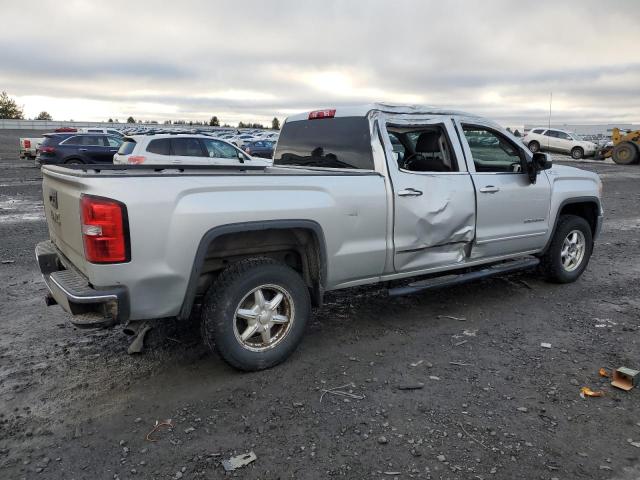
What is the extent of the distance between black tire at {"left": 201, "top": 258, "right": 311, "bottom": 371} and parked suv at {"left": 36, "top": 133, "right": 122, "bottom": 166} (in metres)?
19.3

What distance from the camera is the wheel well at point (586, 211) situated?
6169 mm

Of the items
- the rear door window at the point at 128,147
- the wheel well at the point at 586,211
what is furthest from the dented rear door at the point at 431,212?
the rear door window at the point at 128,147

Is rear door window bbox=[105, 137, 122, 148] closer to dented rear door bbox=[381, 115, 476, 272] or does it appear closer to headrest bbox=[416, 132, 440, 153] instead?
headrest bbox=[416, 132, 440, 153]

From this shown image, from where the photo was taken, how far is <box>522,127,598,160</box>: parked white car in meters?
32.9

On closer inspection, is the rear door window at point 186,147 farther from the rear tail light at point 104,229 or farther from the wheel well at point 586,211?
the rear tail light at point 104,229

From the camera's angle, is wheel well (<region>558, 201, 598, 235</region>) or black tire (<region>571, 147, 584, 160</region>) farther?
black tire (<region>571, 147, 584, 160</region>)

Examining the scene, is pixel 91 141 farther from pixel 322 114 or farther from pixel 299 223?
pixel 299 223

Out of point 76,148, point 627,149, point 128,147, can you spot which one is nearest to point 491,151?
point 128,147

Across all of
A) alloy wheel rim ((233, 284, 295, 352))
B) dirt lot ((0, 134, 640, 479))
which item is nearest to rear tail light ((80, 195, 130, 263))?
alloy wheel rim ((233, 284, 295, 352))

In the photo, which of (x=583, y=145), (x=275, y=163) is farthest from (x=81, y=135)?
(x=583, y=145)

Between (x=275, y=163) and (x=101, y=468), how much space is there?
3.63 metres

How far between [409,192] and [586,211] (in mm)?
3168

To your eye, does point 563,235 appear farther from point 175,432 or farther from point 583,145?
point 583,145

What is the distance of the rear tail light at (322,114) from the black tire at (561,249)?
→ 290 cm
